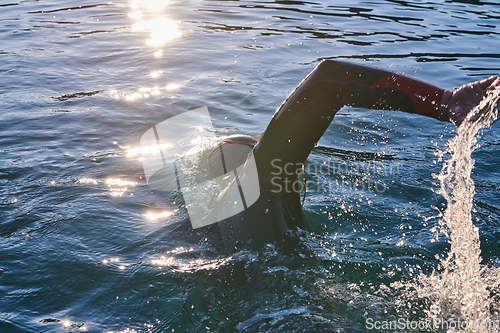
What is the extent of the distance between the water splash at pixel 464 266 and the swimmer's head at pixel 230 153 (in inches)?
68.2

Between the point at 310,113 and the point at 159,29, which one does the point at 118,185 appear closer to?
the point at 310,113

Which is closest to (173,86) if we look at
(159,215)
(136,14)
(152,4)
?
(159,215)

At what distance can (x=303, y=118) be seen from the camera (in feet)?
9.28

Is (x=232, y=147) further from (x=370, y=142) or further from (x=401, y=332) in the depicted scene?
(x=370, y=142)

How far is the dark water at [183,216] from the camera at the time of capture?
3023 millimetres

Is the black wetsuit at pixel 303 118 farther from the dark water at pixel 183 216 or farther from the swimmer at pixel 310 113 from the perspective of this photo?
the dark water at pixel 183 216

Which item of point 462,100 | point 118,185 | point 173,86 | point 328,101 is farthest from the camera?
point 173,86

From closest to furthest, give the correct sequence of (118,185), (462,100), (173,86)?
(462,100), (118,185), (173,86)

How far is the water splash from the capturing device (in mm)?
2391

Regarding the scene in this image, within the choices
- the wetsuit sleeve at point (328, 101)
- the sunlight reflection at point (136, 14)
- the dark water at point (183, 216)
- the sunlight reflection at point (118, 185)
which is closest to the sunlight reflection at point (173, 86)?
the dark water at point (183, 216)

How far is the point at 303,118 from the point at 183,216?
192 cm

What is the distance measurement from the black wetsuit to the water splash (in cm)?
29

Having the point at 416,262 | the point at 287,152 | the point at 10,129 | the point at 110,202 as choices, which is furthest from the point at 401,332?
the point at 10,129

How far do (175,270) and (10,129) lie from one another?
14.2ft
